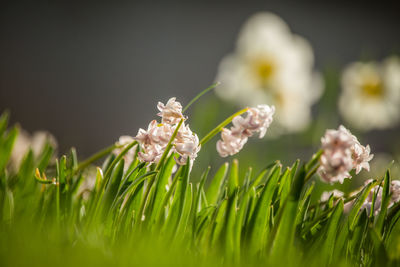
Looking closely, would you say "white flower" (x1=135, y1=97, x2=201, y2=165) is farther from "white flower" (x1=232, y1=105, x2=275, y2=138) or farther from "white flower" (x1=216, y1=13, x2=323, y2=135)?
"white flower" (x1=216, y1=13, x2=323, y2=135)

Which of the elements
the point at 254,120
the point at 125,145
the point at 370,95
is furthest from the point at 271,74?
the point at 254,120

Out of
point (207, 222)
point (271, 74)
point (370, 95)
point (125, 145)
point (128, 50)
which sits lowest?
point (207, 222)

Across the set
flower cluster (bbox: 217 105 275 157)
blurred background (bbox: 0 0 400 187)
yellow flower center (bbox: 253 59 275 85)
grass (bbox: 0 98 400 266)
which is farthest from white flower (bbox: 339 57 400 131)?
flower cluster (bbox: 217 105 275 157)

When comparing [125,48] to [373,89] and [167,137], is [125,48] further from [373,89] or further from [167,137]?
[167,137]

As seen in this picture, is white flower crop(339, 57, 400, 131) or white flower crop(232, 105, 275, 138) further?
white flower crop(339, 57, 400, 131)

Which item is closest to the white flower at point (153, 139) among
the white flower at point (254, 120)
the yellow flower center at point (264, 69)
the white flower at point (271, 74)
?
the white flower at point (254, 120)

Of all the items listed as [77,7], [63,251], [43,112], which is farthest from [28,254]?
[77,7]
